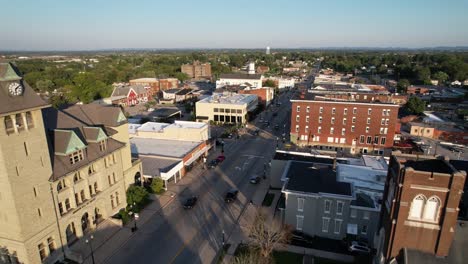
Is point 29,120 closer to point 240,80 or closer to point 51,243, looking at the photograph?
point 51,243

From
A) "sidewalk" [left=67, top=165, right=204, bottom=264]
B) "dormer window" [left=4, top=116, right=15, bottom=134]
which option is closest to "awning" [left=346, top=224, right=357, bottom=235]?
"sidewalk" [left=67, top=165, right=204, bottom=264]

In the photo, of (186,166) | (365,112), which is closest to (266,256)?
(186,166)

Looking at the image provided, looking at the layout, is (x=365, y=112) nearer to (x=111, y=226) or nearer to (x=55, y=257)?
(x=111, y=226)

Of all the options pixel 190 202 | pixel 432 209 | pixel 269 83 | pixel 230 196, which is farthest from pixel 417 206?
pixel 269 83

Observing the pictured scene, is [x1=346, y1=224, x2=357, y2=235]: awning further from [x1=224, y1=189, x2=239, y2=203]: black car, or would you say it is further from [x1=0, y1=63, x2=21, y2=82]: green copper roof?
[x1=0, y1=63, x2=21, y2=82]: green copper roof

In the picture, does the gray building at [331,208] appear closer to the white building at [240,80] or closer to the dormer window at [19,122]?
the dormer window at [19,122]

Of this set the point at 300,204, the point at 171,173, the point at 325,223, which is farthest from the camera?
the point at 171,173

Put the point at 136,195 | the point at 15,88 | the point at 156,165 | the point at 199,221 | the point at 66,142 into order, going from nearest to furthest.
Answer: the point at 15,88 → the point at 66,142 → the point at 199,221 → the point at 136,195 → the point at 156,165

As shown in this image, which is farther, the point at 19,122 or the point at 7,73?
the point at 19,122
